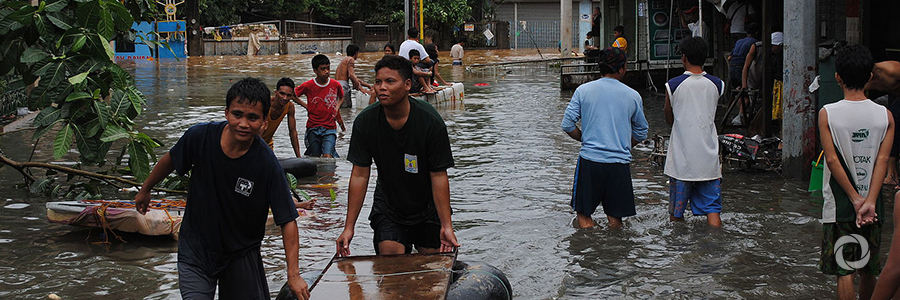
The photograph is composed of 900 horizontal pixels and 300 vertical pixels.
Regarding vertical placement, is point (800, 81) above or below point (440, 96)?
above

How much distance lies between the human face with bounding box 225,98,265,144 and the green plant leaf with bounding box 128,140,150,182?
11.6 ft

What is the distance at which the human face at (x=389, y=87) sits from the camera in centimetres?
491

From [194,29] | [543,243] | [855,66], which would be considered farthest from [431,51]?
[194,29]

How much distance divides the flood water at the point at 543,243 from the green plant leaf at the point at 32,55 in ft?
4.98

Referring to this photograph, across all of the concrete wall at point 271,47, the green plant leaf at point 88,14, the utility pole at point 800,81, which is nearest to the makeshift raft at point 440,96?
the utility pole at point 800,81

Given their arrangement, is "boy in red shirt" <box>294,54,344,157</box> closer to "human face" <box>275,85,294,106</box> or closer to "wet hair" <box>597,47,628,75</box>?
"human face" <box>275,85,294,106</box>

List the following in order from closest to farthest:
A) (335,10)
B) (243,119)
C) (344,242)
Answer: (243,119), (344,242), (335,10)

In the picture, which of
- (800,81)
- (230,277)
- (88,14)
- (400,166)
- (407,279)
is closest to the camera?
(230,277)

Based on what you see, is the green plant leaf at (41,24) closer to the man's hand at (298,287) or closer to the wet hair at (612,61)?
the man's hand at (298,287)

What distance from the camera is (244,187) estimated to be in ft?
14.1

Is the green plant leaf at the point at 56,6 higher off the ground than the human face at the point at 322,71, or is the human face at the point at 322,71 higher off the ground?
the green plant leaf at the point at 56,6

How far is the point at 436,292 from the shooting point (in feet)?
14.2

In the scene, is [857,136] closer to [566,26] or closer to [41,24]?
[41,24]

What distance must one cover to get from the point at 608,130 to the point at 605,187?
18.2 inches
